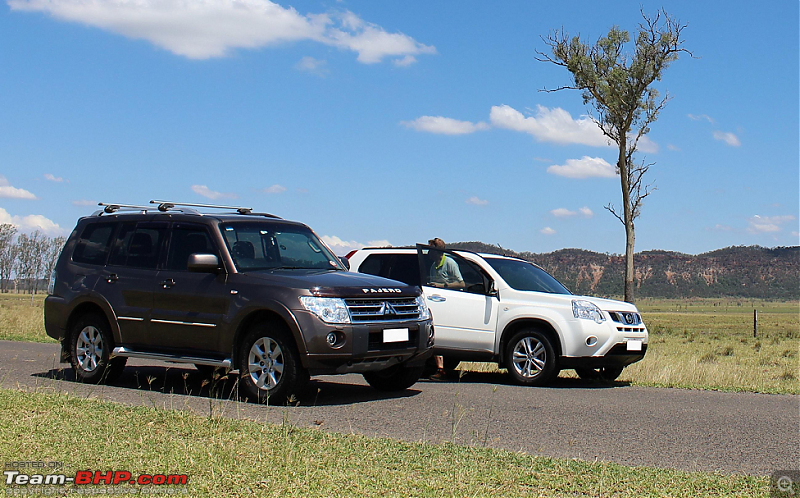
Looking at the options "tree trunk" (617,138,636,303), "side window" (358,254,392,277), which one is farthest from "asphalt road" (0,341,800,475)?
"tree trunk" (617,138,636,303)

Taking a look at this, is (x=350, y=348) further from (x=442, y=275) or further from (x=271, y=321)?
(x=442, y=275)

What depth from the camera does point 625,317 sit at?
1171 centimetres

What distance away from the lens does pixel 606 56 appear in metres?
27.8

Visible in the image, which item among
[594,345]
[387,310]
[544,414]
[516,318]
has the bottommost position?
[544,414]

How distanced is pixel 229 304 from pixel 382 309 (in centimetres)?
168

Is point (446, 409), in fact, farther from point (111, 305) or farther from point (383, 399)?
point (111, 305)

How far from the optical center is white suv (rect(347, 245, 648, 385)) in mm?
11094

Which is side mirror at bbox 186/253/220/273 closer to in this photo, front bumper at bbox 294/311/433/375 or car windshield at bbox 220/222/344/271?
car windshield at bbox 220/222/344/271

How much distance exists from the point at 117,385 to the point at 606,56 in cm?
2199

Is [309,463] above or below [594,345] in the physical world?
below

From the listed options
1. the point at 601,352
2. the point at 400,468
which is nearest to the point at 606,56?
the point at 601,352

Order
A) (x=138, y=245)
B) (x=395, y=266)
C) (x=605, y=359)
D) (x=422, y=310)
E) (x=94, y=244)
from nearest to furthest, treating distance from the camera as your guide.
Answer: (x=422, y=310)
(x=138, y=245)
(x=94, y=244)
(x=605, y=359)
(x=395, y=266)

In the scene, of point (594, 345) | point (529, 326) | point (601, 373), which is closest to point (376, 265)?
point (529, 326)

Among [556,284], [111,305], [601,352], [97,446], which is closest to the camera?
[97,446]
